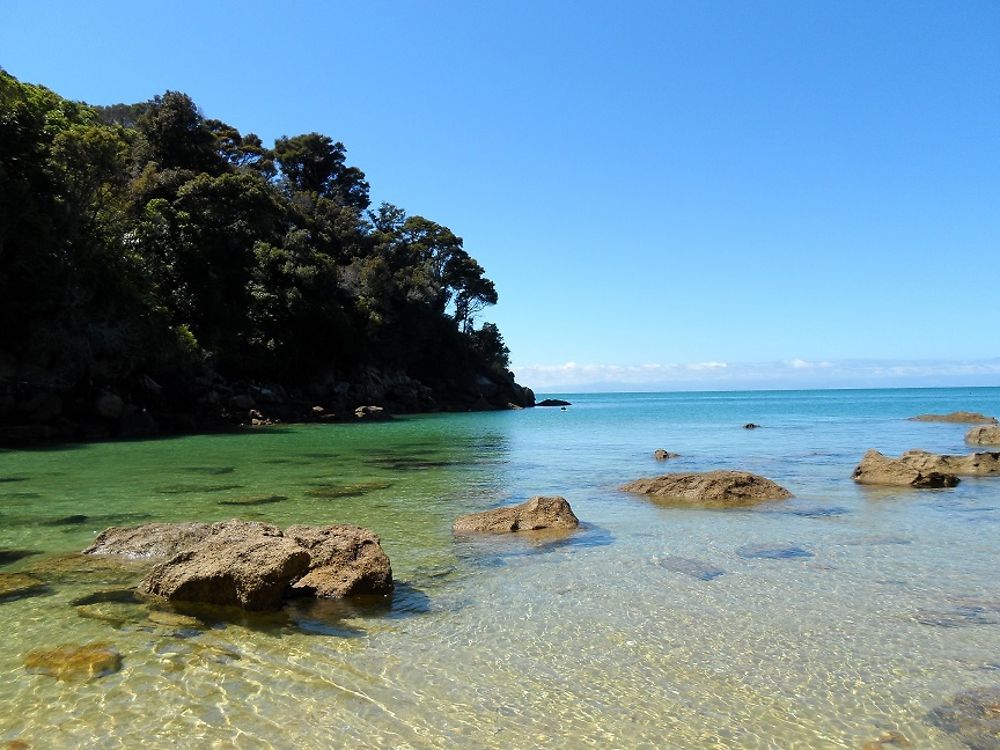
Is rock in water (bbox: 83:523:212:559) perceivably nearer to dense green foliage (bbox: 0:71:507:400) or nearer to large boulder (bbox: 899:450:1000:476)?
large boulder (bbox: 899:450:1000:476)

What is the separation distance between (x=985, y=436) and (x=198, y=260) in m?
43.4

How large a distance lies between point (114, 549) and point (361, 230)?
197 ft

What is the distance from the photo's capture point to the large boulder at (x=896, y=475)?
53.1 feet

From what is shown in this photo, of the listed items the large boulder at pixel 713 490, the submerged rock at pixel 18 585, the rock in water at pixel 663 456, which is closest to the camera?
the submerged rock at pixel 18 585

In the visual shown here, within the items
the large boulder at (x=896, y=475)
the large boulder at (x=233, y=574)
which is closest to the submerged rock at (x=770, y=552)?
the large boulder at (x=233, y=574)

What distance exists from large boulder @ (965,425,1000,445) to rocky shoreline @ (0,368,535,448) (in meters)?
35.8

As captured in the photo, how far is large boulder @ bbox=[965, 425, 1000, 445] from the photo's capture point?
90.6 ft

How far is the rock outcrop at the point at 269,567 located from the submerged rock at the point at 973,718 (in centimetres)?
531

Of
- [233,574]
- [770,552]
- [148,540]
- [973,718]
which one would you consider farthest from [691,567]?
[148,540]

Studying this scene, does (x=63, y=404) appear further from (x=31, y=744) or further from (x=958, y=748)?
(x=958, y=748)

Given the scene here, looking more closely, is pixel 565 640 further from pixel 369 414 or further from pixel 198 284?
pixel 369 414

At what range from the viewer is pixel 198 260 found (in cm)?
4441

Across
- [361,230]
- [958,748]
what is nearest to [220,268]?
[361,230]

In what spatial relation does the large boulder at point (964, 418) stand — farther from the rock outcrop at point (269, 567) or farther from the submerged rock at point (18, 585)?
the submerged rock at point (18, 585)
